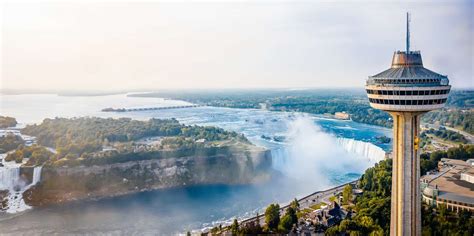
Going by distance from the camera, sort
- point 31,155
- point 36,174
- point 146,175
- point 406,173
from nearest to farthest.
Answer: point 406,173, point 36,174, point 31,155, point 146,175

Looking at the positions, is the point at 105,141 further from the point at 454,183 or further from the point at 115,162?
the point at 454,183

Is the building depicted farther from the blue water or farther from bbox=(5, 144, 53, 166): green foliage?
bbox=(5, 144, 53, 166): green foliage

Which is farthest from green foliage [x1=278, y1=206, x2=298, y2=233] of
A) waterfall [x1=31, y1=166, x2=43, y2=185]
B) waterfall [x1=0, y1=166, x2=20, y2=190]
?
waterfall [x1=0, y1=166, x2=20, y2=190]

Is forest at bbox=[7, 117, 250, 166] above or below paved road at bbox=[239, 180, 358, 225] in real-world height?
above

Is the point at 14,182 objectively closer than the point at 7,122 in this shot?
Yes

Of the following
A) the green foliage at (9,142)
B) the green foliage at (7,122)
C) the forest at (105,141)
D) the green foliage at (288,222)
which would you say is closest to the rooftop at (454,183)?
the green foliage at (288,222)

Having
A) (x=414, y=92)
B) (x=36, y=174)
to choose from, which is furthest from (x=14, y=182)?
(x=414, y=92)

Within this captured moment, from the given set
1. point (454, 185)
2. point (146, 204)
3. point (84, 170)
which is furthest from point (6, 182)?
point (454, 185)

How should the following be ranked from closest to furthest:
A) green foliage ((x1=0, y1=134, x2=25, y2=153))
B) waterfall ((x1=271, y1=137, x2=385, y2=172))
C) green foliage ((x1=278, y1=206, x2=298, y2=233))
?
green foliage ((x1=278, y1=206, x2=298, y2=233)) → green foliage ((x1=0, y1=134, x2=25, y2=153)) → waterfall ((x1=271, y1=137, x2=385, y2=172))
